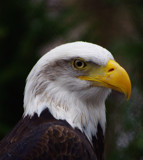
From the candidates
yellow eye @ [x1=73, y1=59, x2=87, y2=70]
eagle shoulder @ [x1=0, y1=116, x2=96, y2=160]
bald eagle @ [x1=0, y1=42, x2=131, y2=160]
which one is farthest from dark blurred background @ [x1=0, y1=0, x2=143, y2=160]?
eagle shoulder @ [x1=0, y1=116, x2=96, y2=160]

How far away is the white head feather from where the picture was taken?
348cm

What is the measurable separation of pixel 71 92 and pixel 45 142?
543 millimetres

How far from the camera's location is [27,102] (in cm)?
361

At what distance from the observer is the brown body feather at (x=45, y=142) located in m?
3.13

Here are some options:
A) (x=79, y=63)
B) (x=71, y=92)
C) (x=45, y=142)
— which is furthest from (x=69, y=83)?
(x=45, y=142)

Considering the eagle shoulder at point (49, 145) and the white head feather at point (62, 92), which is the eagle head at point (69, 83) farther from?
the eagle shoulder at point (49, 145)

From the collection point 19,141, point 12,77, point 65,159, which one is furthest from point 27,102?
point 12,77

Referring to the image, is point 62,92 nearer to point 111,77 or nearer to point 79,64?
point 79,64

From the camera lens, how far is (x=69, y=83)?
139 inches

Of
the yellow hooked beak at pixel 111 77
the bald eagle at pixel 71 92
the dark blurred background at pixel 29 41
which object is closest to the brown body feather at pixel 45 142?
the bald eagle at pixel 71 92

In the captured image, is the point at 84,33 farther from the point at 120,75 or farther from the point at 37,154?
the point at 37,154

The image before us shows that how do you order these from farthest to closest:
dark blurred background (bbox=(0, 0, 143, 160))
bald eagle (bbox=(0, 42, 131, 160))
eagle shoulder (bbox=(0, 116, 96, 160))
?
dark blurred background (bbox=(0, 0, 143, 160)) < bald eagle (bbox=(0, 42, 131, 160)) < eagle shoulder (bbox=(0, 116, 96, 160))

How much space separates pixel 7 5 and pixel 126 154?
317 centimetres

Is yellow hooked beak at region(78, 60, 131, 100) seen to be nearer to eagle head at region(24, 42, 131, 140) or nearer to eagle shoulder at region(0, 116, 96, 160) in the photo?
eagle head at region(24, 42, 131, 140)
